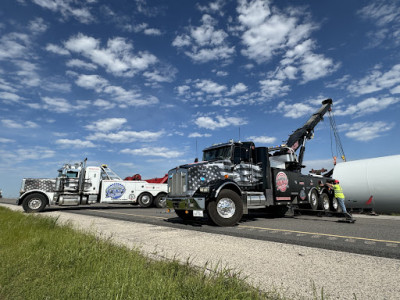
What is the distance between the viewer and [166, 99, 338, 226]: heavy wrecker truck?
770 cm

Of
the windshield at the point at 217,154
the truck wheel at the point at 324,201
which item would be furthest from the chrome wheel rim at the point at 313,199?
the windshield at the point at 217,154

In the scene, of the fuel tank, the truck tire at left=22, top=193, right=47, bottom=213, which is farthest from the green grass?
the fuel tank

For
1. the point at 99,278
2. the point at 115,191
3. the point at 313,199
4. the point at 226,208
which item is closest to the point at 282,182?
the point at 313,199

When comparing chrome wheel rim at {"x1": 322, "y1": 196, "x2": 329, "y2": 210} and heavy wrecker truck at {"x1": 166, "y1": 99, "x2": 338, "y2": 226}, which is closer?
heavy wrecker truck at {"x1": 166, "y1": 99, "x2": 338, "y2": 226}

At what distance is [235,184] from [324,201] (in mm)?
7458

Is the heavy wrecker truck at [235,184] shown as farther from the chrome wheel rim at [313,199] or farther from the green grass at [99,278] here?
the green grass at [99,278]

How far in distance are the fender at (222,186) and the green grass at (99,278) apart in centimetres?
418

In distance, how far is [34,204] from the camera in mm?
13953

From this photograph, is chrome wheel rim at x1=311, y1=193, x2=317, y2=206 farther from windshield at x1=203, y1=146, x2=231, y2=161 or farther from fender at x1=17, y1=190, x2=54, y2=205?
fender at x1=17, y1=190, x2=54, y2=205

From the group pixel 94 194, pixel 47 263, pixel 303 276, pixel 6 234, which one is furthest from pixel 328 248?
pixel 94 194

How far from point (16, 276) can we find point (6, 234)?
313 centimetres

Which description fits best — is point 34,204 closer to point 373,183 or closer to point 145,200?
point 145,200

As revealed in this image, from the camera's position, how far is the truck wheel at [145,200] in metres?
17.5

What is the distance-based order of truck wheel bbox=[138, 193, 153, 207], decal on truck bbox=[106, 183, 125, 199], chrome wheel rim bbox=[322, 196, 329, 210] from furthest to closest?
truck wheel bbox=[138, 193, 153, 207], decal on truck bbox=[106, 183, 125, 199], chrome wheel rim bbox=[322, 196, 329, 210]
